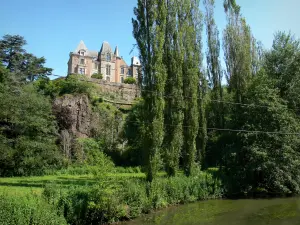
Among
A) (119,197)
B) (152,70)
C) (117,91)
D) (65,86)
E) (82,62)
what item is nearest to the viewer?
(119,197)

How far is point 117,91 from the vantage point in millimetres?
43406

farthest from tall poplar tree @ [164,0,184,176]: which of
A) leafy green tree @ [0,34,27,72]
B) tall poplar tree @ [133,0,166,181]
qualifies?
leafy green tree @ [0,34,27,72]

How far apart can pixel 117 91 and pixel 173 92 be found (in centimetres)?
2646

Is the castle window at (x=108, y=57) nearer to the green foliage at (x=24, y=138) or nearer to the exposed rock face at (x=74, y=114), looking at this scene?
the exposed rock face at (x=74, y=114)

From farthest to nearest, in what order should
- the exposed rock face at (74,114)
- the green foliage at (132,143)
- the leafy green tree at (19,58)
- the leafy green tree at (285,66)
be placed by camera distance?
the leafy green tree at (19,58) < the green foliage at (132,143) < the exposed rock face at (74,114) < the leafy green tree at (285,66)

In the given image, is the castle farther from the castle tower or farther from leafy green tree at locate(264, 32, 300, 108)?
leafy green tree at locate(264, 32, 300, 108)

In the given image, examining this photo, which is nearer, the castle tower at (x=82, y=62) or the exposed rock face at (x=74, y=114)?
the exposed rock face at (x=74, y=114)

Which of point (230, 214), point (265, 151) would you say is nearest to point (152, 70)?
point (230, 214)

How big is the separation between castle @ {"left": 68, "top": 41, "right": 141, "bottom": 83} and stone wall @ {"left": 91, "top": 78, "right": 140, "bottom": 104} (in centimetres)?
1257

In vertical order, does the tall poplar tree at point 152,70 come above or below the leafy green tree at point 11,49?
below

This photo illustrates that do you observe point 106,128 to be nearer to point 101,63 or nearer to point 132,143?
point 132,143

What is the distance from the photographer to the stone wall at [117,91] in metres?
42.1

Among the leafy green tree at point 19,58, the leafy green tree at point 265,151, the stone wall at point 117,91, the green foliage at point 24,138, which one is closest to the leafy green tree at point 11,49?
the leafy green tree at point 19,58

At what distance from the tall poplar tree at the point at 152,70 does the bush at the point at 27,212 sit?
6.36m
